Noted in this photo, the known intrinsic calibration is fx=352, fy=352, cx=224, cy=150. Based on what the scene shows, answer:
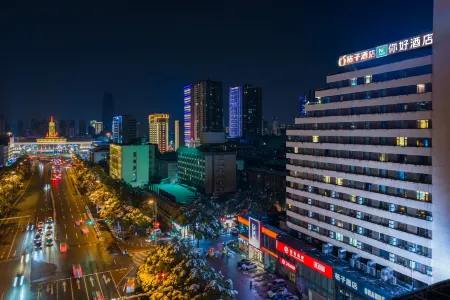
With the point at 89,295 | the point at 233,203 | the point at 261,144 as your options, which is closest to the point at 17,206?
the point at 233,203

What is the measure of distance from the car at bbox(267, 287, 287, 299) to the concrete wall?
17.6 metres

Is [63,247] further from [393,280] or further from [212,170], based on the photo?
[212,170]

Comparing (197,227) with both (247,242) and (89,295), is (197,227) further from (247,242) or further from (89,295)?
(89,295)

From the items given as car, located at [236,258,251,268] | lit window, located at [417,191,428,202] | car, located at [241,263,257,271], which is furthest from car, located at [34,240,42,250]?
lit window, located at [417,191,428,202]

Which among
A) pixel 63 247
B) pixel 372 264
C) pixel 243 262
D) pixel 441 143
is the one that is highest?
pixel 441 143

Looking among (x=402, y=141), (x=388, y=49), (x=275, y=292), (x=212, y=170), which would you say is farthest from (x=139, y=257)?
(x=212, y=170)

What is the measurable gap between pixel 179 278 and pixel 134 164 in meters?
95.4

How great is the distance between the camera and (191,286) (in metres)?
31.0

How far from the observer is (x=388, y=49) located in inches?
1521

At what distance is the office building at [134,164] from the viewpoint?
122625 mm

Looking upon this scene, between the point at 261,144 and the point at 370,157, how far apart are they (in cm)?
15857

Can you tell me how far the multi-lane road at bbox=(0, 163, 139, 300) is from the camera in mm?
42459

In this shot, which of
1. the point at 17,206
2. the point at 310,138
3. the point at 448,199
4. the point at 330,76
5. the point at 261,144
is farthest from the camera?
the point at 261,144

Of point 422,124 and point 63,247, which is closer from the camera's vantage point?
point 422,124
